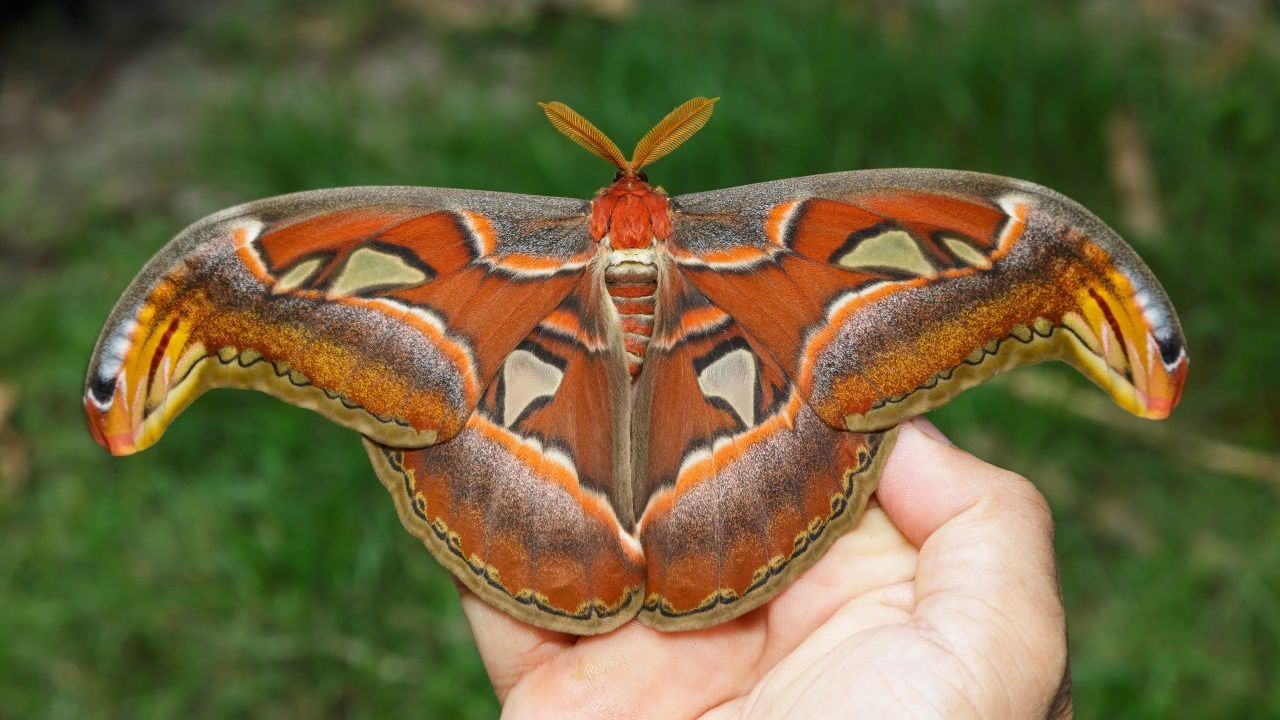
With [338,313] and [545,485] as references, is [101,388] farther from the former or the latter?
[545,485]

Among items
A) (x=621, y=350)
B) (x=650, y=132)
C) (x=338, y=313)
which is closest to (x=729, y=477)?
(x=621, y=350)

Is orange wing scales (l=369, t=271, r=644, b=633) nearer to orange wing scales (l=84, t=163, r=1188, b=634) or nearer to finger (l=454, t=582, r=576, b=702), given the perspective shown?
orange wing scales (l=84, t=163, r=1188, b=634)

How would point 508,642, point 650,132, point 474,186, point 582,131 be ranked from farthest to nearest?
point 474,186 → point 508,642 → point 582,131 → point 650,132

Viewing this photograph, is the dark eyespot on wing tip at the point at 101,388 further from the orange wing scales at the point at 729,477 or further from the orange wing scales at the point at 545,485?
the orange wing scales at the point at 729,477

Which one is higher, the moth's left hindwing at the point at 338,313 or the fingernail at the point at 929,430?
the moth's left hindwing at the point at 338,313

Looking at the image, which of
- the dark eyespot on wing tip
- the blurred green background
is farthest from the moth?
the blurred green background

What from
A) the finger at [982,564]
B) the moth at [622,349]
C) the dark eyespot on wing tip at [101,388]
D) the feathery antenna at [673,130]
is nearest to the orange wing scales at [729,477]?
the moth at [622,349]

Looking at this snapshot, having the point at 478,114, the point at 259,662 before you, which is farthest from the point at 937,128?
the point at 259,662
